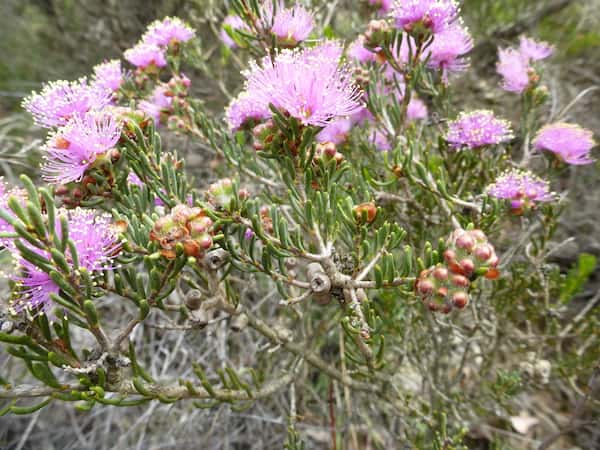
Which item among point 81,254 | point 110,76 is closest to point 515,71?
point 110,76

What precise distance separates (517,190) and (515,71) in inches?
28.5

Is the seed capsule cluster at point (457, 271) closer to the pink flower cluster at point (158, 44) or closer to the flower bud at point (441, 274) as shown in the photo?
the flower bud at point (441, 274)

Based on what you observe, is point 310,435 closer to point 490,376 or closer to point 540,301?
point 490,376

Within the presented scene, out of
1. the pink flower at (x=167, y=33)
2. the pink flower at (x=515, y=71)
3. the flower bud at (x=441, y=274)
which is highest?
the pink flower at (x=167, y=33)

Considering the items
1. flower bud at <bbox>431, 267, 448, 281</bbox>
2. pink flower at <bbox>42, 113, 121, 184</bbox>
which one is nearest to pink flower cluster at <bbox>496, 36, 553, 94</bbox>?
flower bud at <bbox>431, 267, 448, 281</bbox>

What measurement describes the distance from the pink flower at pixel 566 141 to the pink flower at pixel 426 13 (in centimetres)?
61

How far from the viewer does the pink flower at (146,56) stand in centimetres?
187

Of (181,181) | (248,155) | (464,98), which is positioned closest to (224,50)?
(248,155)

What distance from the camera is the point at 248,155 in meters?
1.81

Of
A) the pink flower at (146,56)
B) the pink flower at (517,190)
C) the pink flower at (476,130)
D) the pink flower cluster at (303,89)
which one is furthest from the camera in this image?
the pink flower at (146,56)

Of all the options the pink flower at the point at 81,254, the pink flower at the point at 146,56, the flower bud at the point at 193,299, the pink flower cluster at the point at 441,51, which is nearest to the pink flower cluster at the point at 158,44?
the pink flower at the point at 146,56

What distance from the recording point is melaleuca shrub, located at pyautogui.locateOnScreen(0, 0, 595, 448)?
1.01 meters

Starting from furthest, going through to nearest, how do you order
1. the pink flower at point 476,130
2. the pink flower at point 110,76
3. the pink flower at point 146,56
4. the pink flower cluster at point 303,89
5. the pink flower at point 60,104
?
1. the pink flower at point 146,56
2. the pink flower at point 110,76
3. the pink flower at point 476,130
4. the pink flower at point 60,104
5. the pink flower cluster at point 303,89

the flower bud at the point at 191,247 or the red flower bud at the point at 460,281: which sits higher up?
the flower bud at the point at 191,247
